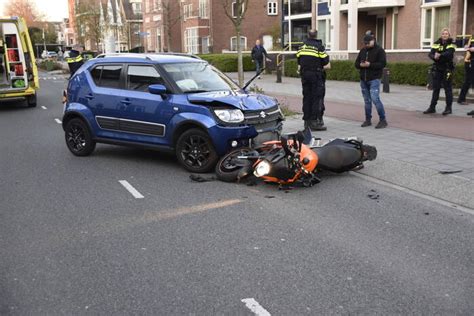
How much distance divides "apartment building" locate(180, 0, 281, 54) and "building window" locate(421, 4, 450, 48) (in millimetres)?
22132

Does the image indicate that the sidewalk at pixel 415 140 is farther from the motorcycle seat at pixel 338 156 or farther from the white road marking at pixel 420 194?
the motorcycle seat at pixel 338 156

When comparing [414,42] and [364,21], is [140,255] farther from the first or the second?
[364,21]

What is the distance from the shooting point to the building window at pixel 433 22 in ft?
87.9

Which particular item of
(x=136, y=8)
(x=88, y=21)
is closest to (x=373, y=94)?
(x=88, y=21)

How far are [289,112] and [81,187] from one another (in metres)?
7.53

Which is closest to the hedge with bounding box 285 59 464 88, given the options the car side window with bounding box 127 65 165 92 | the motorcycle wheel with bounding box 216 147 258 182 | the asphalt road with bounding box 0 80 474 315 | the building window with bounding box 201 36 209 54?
the asphalt road with bounding box 0 80 474 315

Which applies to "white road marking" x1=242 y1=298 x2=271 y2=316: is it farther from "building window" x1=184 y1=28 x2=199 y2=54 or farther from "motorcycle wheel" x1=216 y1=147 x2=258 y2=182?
"building window" x1=184 y1=28 x2=199 y2=54

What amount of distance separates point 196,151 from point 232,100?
0.90 m

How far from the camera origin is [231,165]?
7.73 meters

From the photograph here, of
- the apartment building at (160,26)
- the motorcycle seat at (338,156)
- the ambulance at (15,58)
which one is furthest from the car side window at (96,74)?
the apartment building at (160,26)

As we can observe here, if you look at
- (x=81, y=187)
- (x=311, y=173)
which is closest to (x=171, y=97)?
(x=81, y=187)

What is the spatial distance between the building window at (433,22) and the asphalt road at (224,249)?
21711 mm

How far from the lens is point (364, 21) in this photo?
110 ft

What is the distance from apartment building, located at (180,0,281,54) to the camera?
50.4m
